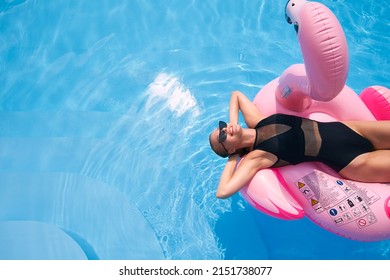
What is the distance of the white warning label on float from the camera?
105 inches

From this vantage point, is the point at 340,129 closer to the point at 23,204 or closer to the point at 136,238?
the point at 136,238

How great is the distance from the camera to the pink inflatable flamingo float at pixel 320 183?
266 cm

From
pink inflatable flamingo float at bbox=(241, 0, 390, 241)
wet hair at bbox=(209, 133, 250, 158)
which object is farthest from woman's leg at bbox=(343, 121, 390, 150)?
wet hair at bbox=(209, 133, 250, 158)

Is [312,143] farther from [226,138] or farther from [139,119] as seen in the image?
[139,119]

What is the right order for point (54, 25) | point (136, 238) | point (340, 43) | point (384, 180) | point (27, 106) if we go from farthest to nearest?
1. point (54, 25)
2. point (27, 106)
3. point (136, 238)
4. point (384, 180)
5. point (340, 43)

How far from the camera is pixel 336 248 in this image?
10.7ft

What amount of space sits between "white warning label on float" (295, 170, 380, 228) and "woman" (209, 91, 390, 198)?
127 millimetres

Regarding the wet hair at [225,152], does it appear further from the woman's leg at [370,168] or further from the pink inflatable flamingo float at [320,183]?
the woman's leg at [370,168]

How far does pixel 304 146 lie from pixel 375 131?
505mm

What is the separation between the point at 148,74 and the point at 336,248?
2.39 metres

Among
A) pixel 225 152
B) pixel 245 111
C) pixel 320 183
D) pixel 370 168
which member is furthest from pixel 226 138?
pixel 370 168

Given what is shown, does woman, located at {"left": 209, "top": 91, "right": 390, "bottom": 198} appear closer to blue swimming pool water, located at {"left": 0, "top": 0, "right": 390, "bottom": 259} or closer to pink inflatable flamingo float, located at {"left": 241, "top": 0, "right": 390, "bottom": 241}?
pink inflatable flamingo float, located at {"left": 241, "top": 0, "right": 390, "bottom": 241}

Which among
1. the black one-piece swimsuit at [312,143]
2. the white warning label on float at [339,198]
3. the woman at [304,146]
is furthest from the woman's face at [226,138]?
the white warning label on float at [339,198]

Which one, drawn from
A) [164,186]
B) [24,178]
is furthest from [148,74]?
[24,178]
